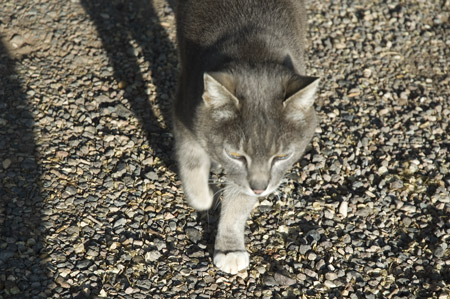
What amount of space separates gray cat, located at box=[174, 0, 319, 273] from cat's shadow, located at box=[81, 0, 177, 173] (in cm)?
74

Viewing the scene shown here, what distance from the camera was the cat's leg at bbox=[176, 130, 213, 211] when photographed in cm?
482

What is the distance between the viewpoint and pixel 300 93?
3.98 meters

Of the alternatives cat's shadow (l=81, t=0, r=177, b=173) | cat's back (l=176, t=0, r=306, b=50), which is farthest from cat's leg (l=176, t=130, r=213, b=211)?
cat's back (l=176, t=0, r=306, b=50)

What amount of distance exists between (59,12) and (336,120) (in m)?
3.32

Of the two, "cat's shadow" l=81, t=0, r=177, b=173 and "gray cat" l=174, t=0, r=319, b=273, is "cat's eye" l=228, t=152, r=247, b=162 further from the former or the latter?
"cat's shadow" l=81, t=0, r=177, b=173

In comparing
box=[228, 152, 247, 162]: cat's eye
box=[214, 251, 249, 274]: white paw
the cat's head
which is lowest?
box=[214, 251, 249, 274]: white paw

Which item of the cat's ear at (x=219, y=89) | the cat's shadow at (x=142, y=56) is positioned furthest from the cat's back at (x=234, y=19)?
the cat's shadow at (x=142, y=56)

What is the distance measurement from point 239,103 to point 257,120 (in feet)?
0.56

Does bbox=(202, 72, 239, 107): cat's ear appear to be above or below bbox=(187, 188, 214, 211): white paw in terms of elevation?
above

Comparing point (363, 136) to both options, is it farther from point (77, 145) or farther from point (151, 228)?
point (77, 145)

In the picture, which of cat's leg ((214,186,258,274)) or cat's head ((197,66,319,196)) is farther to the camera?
cat's leg ((214,186,258,274))

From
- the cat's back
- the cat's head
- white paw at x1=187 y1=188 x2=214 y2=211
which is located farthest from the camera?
white paw at x1=187 y1=188 x2=214 y2=211

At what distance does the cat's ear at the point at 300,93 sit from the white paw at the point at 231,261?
1249mm

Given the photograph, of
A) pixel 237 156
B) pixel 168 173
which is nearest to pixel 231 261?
pixel 237 156
